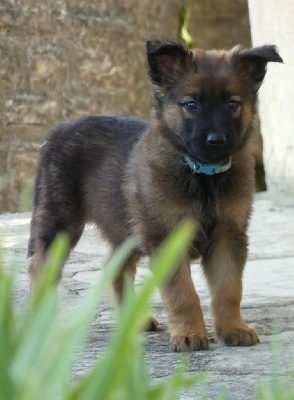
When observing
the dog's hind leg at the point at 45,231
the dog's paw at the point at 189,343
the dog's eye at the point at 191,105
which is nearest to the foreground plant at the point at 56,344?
the dog's paw at the point at 189,343

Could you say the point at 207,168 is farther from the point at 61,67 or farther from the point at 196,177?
the point at 61,67

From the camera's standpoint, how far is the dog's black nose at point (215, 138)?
127 inches

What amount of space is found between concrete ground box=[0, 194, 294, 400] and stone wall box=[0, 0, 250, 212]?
1.41 meters

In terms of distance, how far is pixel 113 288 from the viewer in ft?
13.4

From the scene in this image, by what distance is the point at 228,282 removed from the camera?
3.29 meters

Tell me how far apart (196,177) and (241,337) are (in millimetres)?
645

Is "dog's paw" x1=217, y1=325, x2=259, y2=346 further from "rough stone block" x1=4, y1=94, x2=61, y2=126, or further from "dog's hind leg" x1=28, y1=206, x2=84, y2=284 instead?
"rough stone block" x1=4, y1=94, x2=61, y2=126

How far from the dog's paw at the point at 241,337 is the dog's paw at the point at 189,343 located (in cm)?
10

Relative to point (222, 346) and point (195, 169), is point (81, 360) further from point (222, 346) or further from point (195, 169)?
point (195, 169)

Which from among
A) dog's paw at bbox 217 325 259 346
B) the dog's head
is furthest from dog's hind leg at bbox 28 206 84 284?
dog's paw at bbox 217 325 259 346

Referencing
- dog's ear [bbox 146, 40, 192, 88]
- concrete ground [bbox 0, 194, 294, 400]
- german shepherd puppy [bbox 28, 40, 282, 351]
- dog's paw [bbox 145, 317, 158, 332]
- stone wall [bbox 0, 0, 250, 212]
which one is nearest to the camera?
concrete ground [bbox 0, 194, 294, 400]

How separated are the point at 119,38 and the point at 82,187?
4953 millimetres

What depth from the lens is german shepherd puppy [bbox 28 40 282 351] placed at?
3238 mm

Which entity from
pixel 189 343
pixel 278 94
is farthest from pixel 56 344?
pixel 278 94
